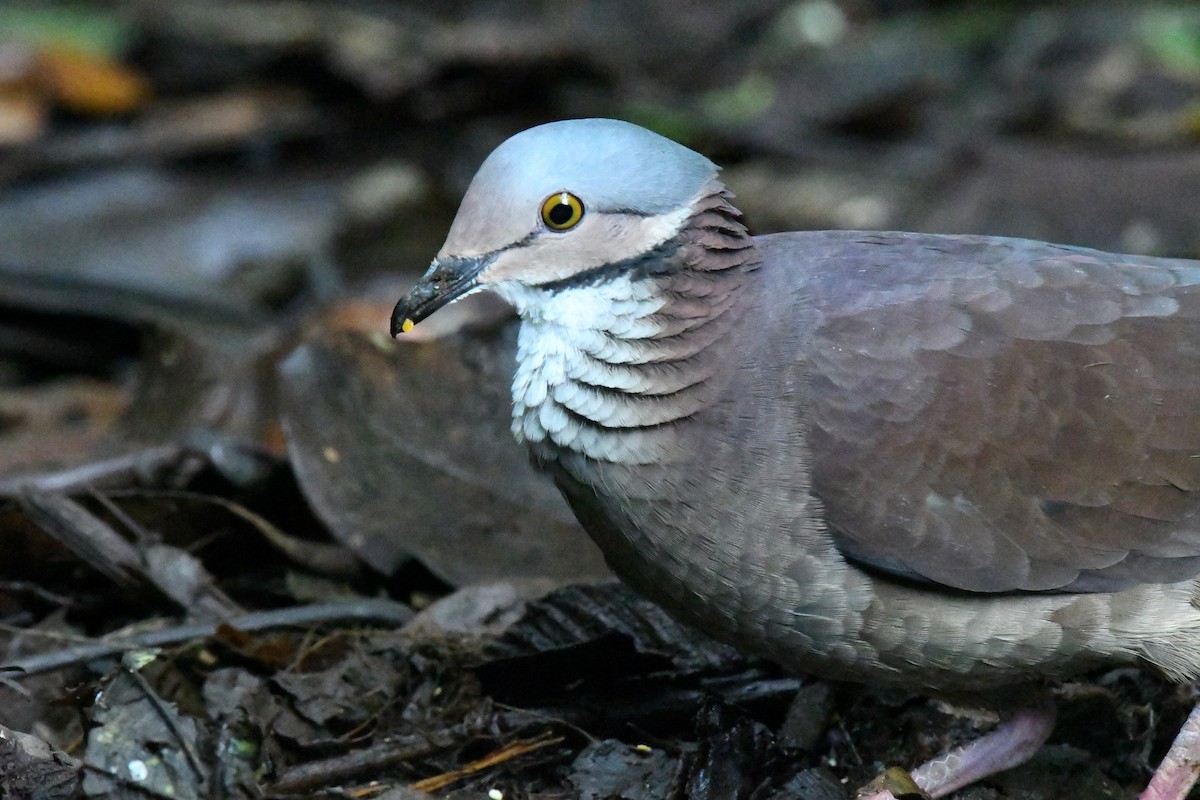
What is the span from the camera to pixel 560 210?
3.26 m

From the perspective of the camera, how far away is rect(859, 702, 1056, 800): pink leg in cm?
356

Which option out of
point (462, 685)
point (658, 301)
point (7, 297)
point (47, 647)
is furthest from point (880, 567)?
point (7, 297)

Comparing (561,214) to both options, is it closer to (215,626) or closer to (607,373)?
(607,373)

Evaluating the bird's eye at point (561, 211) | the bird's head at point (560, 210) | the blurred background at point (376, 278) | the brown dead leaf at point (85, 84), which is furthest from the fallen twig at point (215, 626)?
the brown dead leaf at point (85, 84)

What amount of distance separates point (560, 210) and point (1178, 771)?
1.95m

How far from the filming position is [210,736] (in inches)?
138

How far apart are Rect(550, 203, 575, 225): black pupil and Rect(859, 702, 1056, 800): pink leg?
1.61m

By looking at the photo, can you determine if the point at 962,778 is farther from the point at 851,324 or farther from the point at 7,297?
the point at 7,297

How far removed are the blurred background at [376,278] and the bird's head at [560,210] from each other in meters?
1.02

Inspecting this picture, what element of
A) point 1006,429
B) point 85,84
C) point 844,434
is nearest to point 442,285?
point 844,434

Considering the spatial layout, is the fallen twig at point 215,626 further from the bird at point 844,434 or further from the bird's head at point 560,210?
the bird's head at point 560,210

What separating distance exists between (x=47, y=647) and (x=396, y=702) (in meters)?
1.02

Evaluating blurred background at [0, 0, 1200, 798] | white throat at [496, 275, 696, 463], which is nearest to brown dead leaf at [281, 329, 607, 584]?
blurred background at [0, 0, 1200, 798]

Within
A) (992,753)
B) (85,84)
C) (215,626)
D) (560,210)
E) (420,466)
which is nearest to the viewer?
(560,210)
